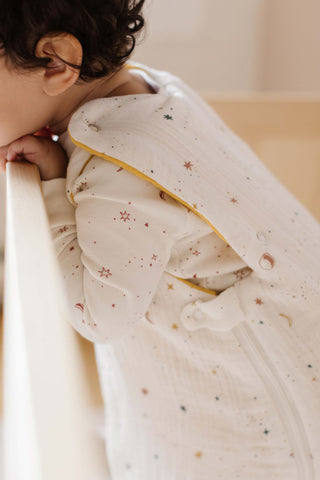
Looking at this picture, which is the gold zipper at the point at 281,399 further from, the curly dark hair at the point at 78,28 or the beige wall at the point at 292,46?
the beige wall at the point at 292,46

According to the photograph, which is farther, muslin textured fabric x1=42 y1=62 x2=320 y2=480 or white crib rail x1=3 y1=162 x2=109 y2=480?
muslin textured fabric x1=42 y1=62 x2=320 y2=480

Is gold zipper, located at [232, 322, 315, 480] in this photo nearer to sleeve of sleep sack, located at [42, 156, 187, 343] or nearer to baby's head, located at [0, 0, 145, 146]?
sleeve of sleep sack, located at [42, 156, 187, 343]

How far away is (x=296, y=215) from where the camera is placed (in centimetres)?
63

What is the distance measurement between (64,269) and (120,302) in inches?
2.8

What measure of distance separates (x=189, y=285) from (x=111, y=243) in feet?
0.43

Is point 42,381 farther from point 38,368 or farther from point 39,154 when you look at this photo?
point 39,154

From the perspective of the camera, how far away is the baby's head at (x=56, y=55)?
17.6 inches

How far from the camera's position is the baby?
0.49 meters

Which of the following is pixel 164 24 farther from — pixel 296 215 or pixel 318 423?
pixel 318 423

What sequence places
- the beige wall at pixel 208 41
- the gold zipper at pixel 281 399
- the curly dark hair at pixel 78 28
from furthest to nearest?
the beige wall at pixel 208 41 < the gold zipper at pixel 281 399 < the curly dark hair at pixel 78 28

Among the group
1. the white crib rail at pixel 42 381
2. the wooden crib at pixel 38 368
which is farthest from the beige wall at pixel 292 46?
the white crib rail at pixel 42 381

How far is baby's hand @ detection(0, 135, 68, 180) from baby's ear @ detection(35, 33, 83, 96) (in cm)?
5

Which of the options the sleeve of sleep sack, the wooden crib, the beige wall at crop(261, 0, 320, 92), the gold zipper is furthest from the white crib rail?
the beige wall at crop(261, 0, 320, 92)

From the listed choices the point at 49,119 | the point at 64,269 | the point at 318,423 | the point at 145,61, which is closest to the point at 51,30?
the point at 49,119
